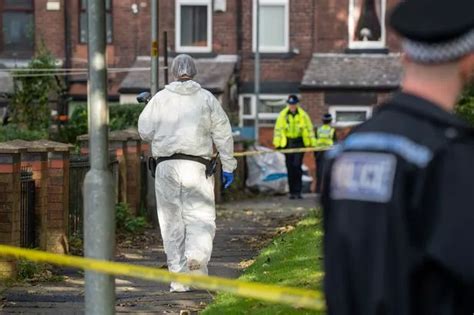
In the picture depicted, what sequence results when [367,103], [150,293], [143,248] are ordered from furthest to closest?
[367,103] → [143,248] → [150,293]

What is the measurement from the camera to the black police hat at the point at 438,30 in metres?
3.21

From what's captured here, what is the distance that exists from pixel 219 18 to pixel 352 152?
27.8 meters

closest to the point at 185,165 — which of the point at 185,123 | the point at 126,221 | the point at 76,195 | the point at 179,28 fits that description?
the point at 185,123

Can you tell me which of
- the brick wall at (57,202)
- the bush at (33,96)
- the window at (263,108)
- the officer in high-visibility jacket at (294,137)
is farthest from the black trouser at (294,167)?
the brick wall at (57,202)

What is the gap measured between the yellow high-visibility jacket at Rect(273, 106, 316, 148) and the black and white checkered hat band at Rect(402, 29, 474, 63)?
1783 centimetres

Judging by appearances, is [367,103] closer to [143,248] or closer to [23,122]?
[23,122]

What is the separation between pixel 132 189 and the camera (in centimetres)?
1514

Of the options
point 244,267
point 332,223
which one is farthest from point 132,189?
point 332,223

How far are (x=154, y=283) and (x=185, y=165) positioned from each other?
1.14 metres

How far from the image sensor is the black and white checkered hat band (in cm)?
323

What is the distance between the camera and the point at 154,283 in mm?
10484

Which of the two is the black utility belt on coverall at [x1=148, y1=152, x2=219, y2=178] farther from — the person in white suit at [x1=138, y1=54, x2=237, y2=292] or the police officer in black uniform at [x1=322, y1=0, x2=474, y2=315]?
the police officer in black uniform at [x1=322, y1=0, x2=474, y2=315]

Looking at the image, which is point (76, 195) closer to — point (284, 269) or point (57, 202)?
point (57, 202)

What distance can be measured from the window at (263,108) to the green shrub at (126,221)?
53.0ft
